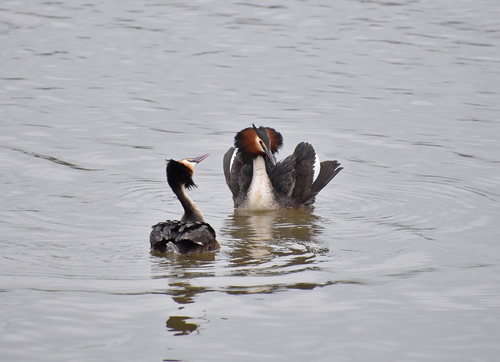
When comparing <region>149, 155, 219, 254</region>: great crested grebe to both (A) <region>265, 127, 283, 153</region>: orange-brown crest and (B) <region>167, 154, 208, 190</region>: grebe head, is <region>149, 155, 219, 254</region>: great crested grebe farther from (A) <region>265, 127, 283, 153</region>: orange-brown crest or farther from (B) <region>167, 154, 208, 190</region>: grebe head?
(A) <region>265, 127, 283, 153</region>: orange-brown crest

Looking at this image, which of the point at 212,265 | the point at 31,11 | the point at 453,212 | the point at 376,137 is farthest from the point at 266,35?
the point at 212,265

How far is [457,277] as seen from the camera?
8.07 meters

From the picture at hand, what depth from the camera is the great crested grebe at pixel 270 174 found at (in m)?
11.4

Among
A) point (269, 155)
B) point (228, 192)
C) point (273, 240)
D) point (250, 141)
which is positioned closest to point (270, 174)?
point (269, 155)

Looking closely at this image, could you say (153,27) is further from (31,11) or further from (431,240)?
(431,240)

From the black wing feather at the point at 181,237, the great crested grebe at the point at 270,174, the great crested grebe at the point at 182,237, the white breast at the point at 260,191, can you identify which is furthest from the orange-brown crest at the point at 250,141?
the black wing feather at the point at 181,237

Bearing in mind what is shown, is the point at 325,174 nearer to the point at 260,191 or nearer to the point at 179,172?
the point at 260,191

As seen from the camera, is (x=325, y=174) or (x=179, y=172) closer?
(x=179, y=172)

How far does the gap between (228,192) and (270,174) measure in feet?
2.16

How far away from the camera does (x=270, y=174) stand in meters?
11.8

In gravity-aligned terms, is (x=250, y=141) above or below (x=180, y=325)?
above

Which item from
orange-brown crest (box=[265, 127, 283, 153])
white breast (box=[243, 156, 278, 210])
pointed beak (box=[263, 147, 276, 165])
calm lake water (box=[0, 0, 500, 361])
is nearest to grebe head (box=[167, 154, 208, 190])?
calm lake water (box=[0, 0, 500, 361])

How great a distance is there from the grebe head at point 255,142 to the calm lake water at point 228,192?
2.50 ft

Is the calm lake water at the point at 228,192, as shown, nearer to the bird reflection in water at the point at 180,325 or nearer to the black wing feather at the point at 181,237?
the bird reflection in water at the point at 180,325
